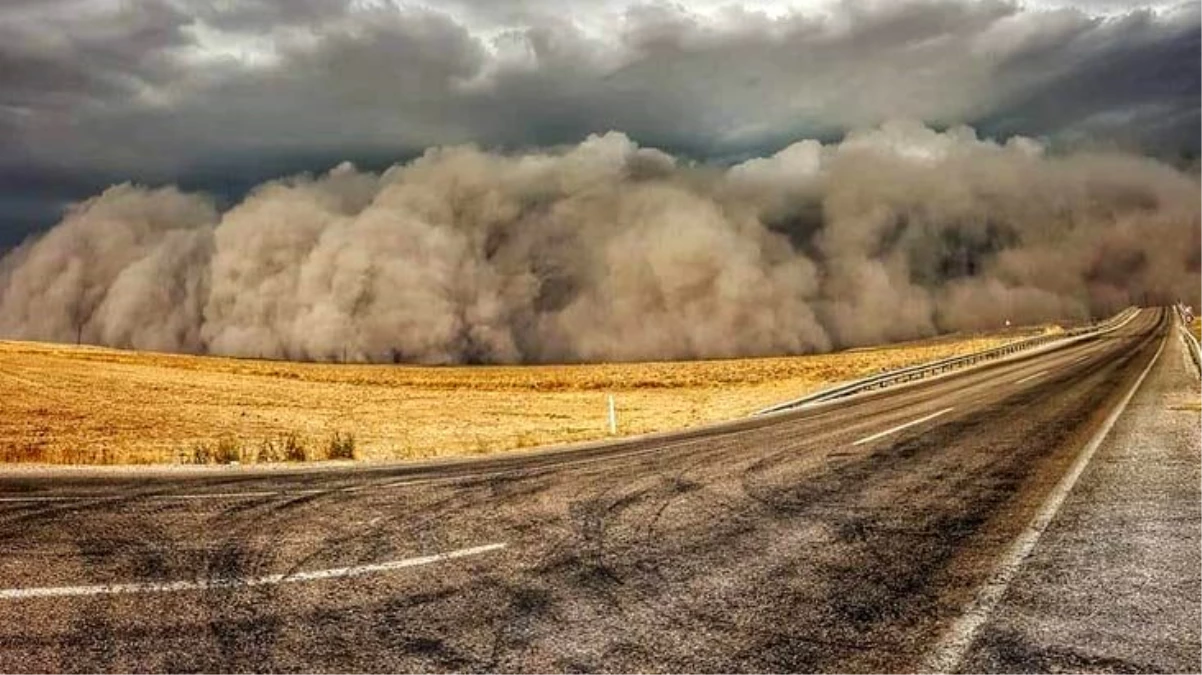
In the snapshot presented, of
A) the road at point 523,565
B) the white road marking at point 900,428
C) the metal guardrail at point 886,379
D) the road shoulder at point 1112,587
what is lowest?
the metal guardrail at point 886,379

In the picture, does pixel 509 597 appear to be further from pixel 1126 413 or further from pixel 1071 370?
pixel 1071 370

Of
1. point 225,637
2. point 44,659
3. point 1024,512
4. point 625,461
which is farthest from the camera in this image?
point 625,461

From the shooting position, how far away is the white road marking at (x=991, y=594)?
3.97m

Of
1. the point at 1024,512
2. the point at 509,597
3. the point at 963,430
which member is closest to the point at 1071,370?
the point at 963,430

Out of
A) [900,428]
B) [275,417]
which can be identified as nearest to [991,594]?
[900,428]

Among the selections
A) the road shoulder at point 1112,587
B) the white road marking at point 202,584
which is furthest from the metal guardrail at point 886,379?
the white road marking at point 202,584

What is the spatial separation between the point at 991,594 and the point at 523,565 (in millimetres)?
3101

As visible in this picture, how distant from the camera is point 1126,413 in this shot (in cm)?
1658

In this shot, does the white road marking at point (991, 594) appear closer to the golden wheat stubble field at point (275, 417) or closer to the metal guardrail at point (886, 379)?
the golden wheat stubble field at point (275, 417)

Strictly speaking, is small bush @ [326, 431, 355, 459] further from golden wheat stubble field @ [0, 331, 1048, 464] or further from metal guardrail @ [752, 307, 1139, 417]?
metal guardrail @ [752, 307, 1139, 417]

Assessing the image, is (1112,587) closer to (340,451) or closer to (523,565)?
(523,565)

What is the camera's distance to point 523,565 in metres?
5.86

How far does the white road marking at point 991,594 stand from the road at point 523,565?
6 centimetres

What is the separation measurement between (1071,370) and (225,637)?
122ft
